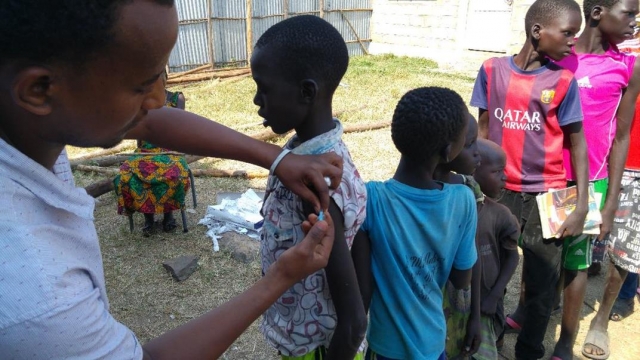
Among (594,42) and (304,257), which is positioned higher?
(594,42)

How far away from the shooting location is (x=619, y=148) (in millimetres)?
2844

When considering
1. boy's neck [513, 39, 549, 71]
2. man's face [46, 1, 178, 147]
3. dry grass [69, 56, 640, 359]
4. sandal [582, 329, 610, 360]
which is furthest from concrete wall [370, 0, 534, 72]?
man's face [46, 1, 178, 147]

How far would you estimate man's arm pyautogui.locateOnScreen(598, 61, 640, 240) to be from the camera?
9.07 ft

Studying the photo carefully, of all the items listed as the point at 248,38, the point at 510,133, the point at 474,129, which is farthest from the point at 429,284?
the point at 248,38

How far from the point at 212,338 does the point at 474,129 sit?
5.08ft

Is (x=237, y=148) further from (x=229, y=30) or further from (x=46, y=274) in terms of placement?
(x=229, y=30)

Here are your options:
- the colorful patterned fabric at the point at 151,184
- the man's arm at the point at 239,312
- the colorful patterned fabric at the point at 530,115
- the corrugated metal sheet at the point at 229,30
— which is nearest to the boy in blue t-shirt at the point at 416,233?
the man's arm at the point at 239,312

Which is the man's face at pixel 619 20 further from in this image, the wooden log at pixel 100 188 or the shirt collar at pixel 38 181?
the wooden log at pixel 100 188

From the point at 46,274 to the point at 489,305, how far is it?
211cm

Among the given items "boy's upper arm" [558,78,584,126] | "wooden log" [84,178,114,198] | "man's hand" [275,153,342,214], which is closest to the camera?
"man's hand" [275,153,342,214]

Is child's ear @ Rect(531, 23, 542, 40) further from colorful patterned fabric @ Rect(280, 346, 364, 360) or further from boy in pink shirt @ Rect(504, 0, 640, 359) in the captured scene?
colorful patterned fabric @ Rect(280, 346, 364, 360)

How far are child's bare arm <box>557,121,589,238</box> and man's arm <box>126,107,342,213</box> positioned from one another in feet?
5.95

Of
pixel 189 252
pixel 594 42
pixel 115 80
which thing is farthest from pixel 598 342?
pixel 115 80

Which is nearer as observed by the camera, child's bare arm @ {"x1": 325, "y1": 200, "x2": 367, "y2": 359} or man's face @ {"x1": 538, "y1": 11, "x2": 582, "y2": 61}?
child's bare arm @ {"x1": 325, "y1": 200, "x2": 367, "y2": 359}
